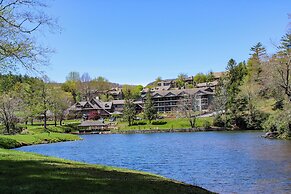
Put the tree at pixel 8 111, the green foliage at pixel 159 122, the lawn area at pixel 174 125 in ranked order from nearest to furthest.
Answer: the tree at pixel 8 111, the lawn area at pixel 174 125, the green foliage at pixel 159 122

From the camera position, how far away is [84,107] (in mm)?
135375

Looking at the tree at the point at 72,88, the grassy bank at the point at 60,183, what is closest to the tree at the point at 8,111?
the grassy bank at the point at 60,183

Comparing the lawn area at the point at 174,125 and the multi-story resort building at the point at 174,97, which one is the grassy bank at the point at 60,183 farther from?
the multi-story resort building at the point at 174,97

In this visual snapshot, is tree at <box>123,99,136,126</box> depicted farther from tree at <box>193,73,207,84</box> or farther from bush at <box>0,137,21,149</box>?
tree at <box>193,73,207,84</box>

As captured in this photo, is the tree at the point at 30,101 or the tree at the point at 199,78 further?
the tree at the point at 199,78

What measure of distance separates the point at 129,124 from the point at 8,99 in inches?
1841

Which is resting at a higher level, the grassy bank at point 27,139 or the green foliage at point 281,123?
the green foliage at point 281,123

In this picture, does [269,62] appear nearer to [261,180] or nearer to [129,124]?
[261,180]

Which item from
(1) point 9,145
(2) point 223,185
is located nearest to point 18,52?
(2) point 223,185

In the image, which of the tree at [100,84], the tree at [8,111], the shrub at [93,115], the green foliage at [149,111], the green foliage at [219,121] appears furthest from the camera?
the tree at [100,84]

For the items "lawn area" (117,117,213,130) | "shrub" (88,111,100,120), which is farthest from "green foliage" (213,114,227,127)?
"shrub" (88,111,100,120)

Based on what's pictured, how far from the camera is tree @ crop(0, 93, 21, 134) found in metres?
63.7

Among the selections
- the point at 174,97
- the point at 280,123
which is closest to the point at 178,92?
the point at 174,97

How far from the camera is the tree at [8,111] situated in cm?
6365
